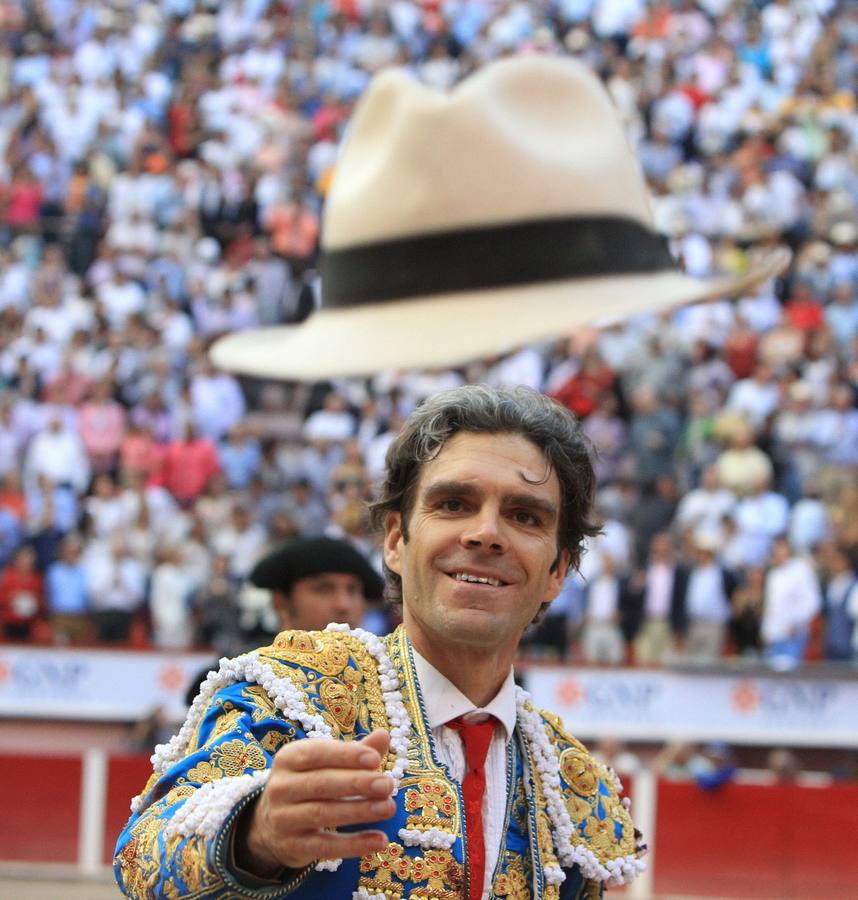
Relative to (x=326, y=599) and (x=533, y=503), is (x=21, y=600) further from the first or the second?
(x=533, y=503)

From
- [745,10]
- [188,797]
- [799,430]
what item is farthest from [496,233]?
[745,10]

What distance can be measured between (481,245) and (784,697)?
736 cm

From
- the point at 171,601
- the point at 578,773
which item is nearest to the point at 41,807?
the point at 171,601

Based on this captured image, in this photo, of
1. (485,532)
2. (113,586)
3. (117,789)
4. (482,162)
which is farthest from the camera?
(113,586)

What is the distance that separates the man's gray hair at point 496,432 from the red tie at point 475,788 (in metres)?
0.24

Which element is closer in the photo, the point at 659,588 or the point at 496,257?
the point at 496,257

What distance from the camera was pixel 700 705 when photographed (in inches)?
408

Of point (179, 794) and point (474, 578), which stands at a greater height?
point (474, 578)

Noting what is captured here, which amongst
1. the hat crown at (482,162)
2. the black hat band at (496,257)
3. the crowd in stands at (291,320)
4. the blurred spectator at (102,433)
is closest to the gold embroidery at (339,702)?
the black hat band at (496,257)

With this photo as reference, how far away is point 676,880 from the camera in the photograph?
9.91 meters

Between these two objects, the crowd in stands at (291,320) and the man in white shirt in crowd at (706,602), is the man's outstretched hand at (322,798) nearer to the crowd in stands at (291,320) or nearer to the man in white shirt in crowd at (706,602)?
the crowd in stands at (291,320)

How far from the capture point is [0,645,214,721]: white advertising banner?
1088 centimetres

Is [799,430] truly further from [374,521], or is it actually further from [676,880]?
[374,521]

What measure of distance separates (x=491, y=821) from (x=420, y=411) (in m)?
0.49
